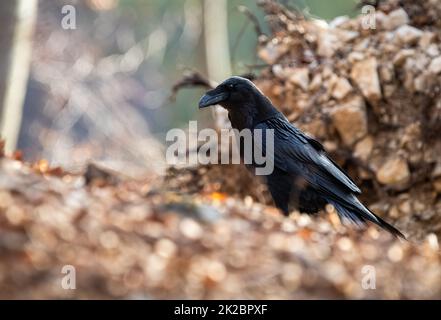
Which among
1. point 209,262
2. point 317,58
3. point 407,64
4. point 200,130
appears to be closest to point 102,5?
point 200,130

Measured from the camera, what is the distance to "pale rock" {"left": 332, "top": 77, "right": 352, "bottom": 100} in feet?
26.6

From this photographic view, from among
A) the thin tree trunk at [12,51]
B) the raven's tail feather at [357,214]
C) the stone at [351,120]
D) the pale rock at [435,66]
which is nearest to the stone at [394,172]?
the stone at [351,120]

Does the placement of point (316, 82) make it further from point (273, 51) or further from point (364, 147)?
point (364, 147)

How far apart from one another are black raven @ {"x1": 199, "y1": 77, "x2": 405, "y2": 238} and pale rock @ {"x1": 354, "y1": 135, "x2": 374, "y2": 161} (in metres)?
1.30

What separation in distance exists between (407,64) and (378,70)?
0.31m

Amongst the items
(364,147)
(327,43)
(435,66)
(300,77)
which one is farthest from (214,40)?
(435,66)

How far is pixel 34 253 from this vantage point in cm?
358

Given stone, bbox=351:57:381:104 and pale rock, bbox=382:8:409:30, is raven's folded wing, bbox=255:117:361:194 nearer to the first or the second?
stone, bbox=351:57:381:104

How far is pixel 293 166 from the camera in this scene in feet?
A: 21.5

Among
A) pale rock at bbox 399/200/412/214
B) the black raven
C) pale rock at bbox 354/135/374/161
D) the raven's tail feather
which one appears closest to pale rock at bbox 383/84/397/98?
pale rock at bbox 354/135/374/161

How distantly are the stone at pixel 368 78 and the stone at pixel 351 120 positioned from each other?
0.38ft
